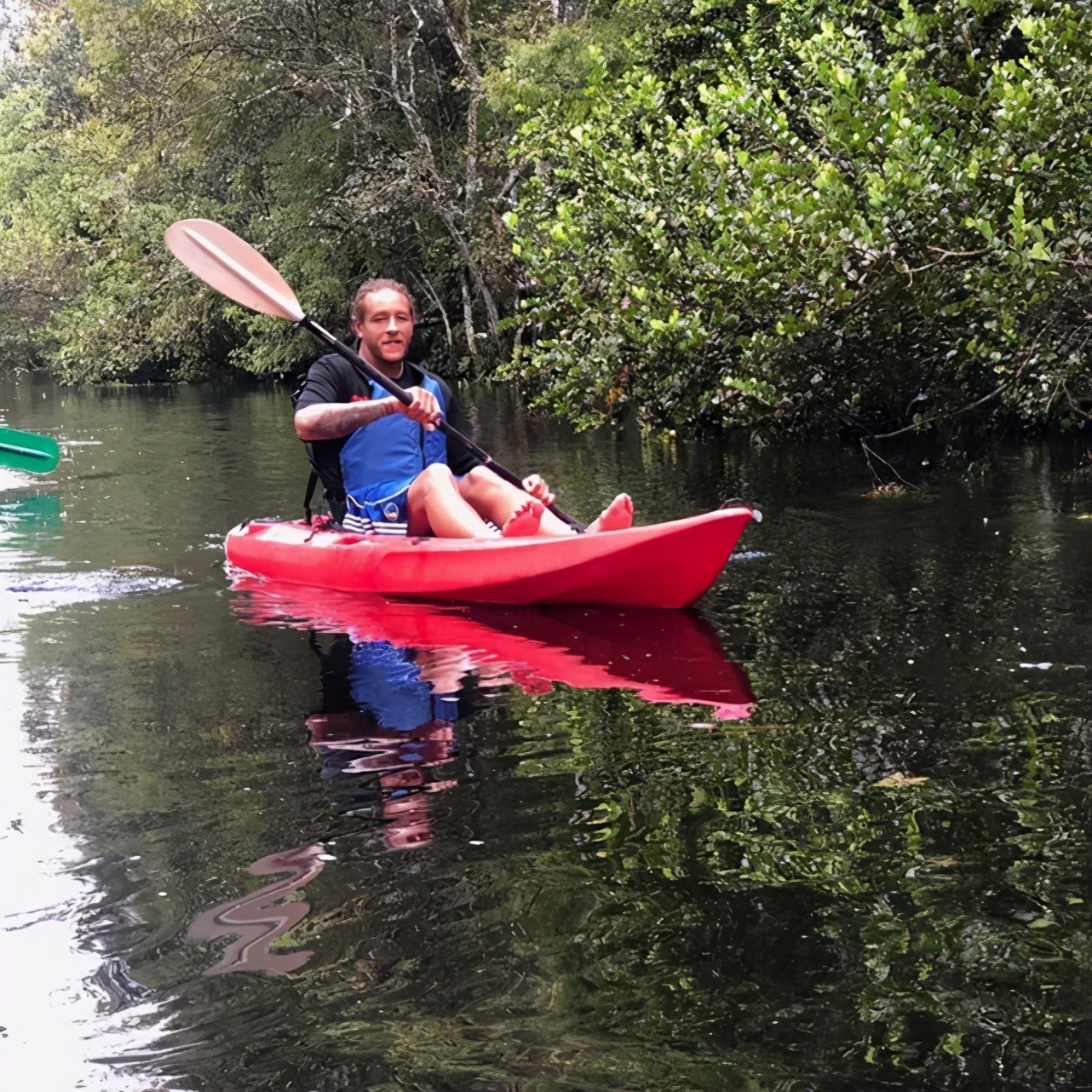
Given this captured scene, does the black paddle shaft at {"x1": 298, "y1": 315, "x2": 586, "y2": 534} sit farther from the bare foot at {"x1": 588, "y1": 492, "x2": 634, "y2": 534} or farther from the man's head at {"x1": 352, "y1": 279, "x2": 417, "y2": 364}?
the bare foot at {"x1": 588, "y1": 492, "x2": 634, "y2": 534}

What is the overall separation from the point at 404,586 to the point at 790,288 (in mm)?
3203

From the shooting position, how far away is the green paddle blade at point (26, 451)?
11141mm

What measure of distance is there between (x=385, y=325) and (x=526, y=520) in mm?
1066

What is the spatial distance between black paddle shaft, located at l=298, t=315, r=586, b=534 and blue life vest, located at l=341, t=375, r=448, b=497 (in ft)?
0.34

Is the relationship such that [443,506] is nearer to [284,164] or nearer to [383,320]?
[383,320]

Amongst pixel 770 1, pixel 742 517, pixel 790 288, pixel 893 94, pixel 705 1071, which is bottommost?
pixel 705 1071

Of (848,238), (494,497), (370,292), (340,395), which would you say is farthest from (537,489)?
(848,238)

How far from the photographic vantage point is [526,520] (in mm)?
6195

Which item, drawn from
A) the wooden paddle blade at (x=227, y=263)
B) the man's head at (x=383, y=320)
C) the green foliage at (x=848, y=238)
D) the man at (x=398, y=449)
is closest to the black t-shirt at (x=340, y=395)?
the man at (x=398, y=449)

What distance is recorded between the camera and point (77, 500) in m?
10.6

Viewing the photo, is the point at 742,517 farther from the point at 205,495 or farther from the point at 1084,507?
the point at 205,495

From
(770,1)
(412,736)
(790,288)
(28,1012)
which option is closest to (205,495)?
(790,288)

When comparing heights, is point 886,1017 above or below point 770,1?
below

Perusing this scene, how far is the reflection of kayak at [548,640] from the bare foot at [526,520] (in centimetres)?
33
